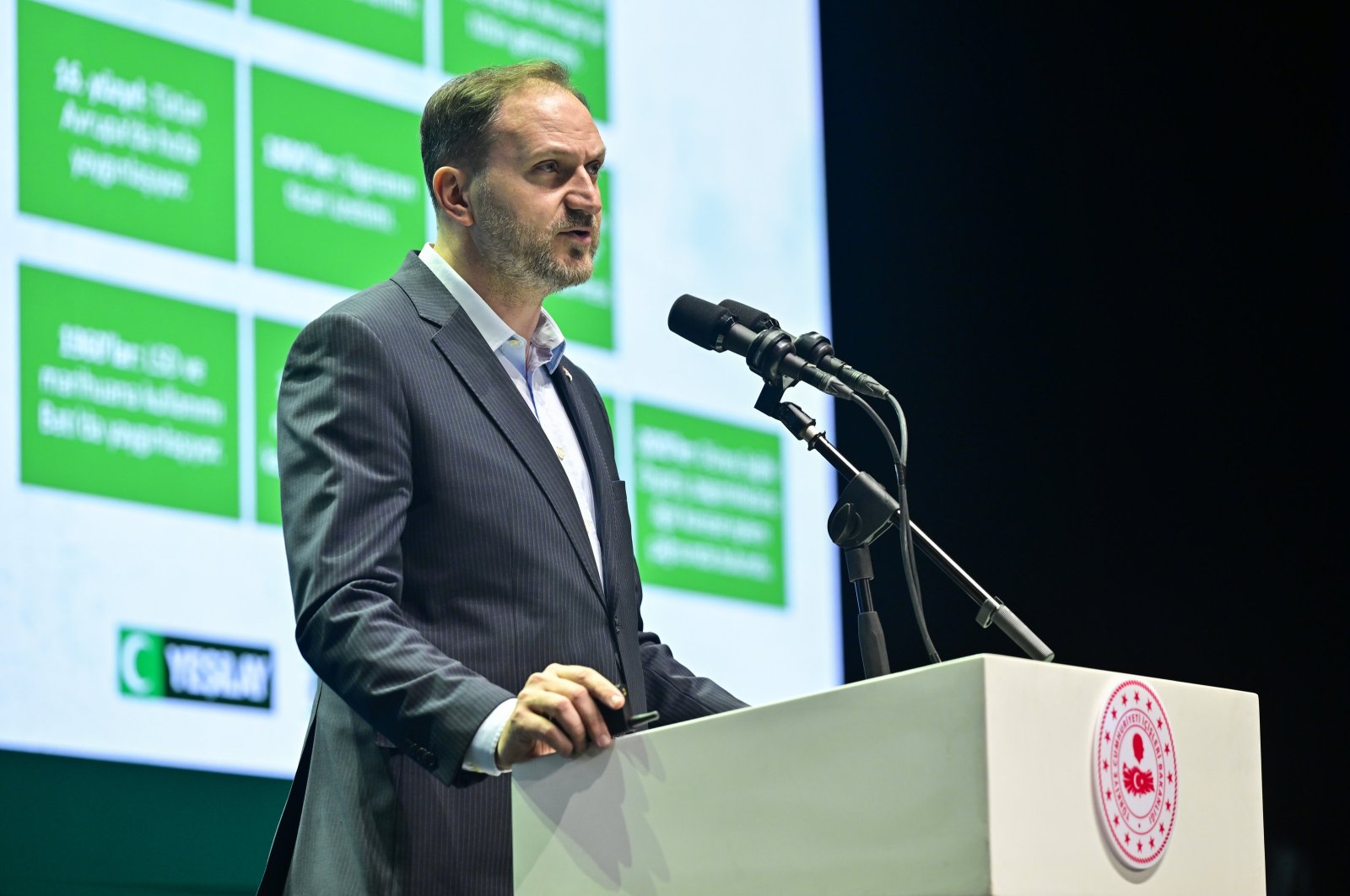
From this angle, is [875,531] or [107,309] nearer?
[875,531]

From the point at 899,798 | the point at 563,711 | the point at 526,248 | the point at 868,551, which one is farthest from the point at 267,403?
the point at 899,798

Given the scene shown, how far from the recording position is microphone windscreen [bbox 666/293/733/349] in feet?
6.18

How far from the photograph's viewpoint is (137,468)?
2.71 m

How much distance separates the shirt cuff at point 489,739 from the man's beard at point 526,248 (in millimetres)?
657

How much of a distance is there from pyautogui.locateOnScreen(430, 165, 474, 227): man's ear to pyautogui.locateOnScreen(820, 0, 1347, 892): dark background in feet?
7.24

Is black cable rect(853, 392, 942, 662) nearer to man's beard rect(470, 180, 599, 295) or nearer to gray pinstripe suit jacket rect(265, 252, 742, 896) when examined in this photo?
gray pinstripe suit jacket rect(265, 252, 742, 896)

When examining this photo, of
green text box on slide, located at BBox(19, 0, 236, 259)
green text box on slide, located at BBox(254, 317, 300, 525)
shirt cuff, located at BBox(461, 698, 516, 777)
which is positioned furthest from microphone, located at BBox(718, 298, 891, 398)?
green text box on slide, located at BBox(19, 0, 236, 259)

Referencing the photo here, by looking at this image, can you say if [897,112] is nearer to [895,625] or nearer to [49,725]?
[895,625]

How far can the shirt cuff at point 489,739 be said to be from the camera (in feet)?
4.96

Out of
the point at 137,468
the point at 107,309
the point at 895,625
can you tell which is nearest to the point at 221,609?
the point at 137,468

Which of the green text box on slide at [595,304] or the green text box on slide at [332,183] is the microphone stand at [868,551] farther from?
the green text box on slide at [595,304]

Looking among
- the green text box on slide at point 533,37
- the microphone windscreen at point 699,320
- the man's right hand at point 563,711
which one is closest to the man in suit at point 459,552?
the man's right hand at point 563,711

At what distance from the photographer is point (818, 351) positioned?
180 cm

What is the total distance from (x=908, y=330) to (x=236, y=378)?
201 centimetres
